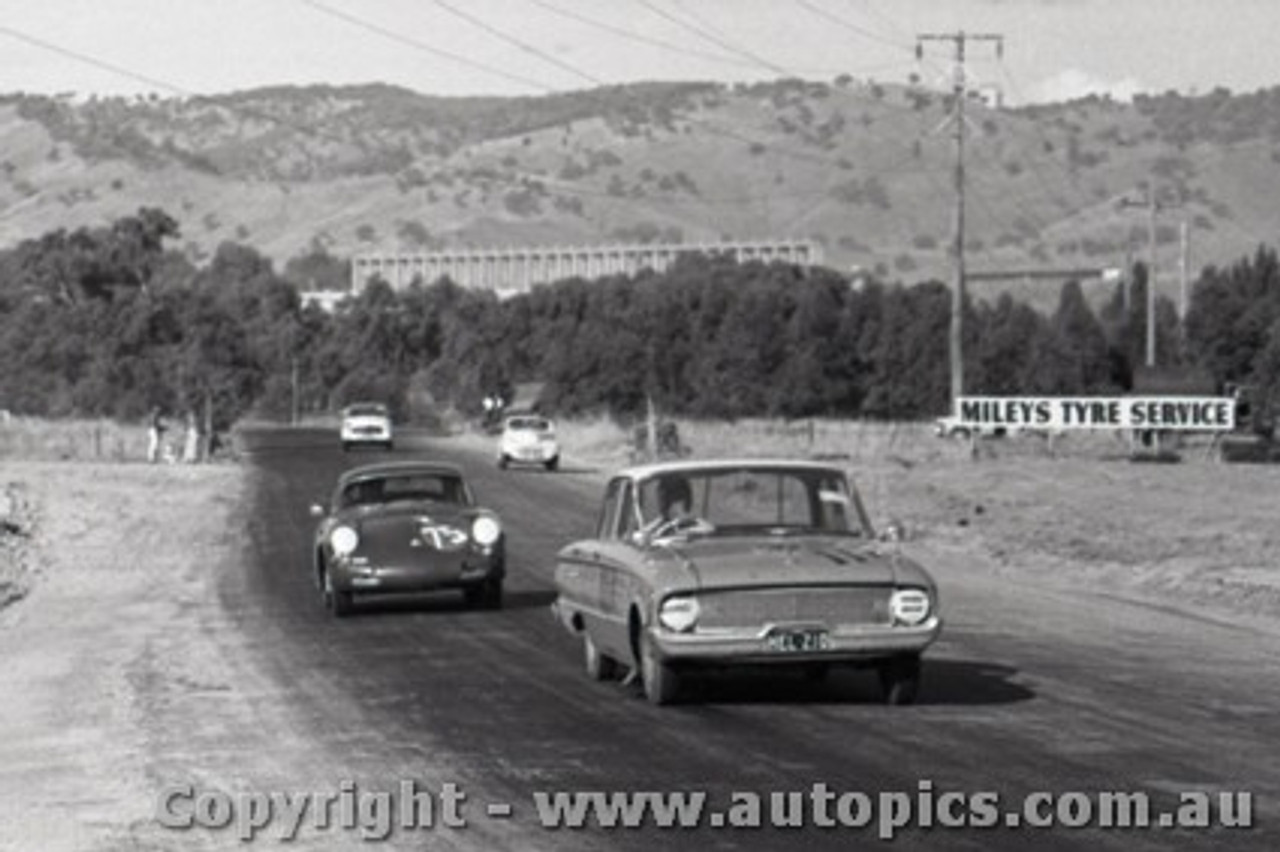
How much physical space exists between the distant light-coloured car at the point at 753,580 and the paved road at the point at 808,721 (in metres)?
0.38

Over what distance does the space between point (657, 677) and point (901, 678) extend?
153 cm

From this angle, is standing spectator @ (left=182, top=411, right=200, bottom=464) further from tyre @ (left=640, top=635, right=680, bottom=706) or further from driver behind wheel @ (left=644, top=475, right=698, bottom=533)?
tyre @ (left=640, top=635, right=680, bottom=706)

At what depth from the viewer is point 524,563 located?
34031 mm

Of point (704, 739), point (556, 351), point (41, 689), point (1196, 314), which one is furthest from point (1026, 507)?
point (556, 351)

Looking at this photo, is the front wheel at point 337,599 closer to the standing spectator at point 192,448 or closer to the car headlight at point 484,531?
the car headlight at point 484,531

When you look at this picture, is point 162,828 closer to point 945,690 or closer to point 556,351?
point 945,690

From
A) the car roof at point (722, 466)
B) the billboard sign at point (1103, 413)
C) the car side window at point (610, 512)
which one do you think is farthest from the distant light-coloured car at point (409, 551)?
the billboard sign at point (1103, 413)

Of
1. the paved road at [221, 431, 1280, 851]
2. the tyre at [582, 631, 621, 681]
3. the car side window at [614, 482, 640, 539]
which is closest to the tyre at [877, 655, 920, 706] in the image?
the paved road at [221, 431, 1280, 851]

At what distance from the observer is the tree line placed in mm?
112312

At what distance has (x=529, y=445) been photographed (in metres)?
70.0

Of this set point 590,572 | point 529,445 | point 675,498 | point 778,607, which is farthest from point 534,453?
point 778,607

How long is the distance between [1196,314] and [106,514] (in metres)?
69.0

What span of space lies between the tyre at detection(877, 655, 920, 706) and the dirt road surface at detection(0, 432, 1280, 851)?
20cm

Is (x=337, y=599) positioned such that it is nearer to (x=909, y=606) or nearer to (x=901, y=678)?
(x=901, y=678)
